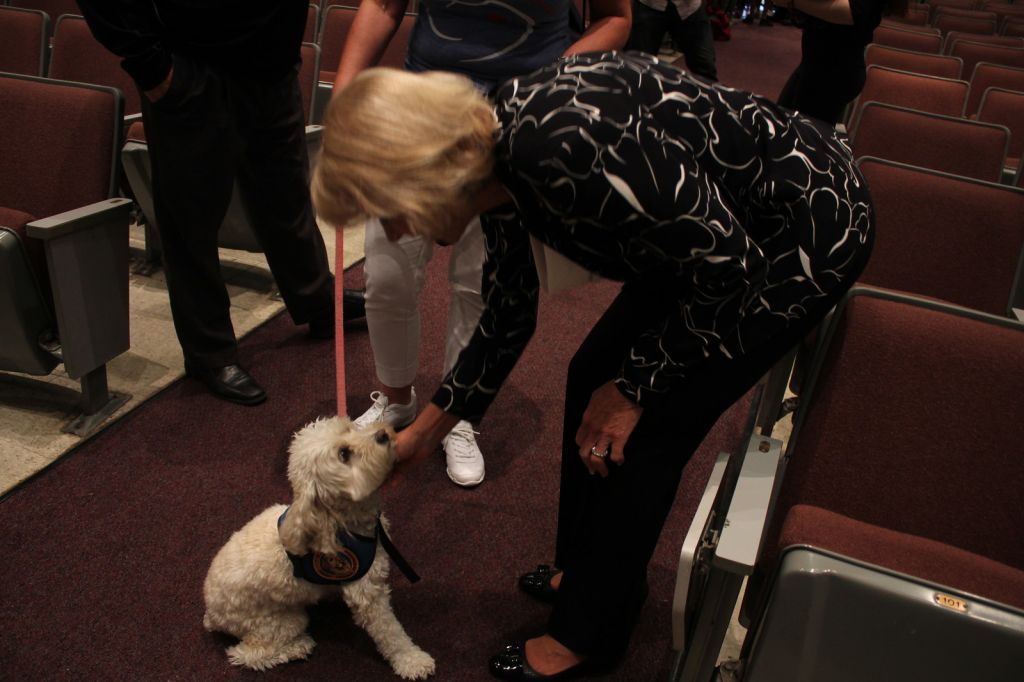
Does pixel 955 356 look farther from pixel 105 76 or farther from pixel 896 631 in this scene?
pixel 105 76

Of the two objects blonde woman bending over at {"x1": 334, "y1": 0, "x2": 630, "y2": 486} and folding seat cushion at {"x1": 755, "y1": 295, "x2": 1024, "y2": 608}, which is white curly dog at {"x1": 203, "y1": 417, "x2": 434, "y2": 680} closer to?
blonde woman bending over at {"x1": 334, "y1": 0, "x2": 630, "y2": 486}

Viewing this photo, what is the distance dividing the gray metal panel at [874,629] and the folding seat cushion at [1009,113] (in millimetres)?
3571

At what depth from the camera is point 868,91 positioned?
11.5ft

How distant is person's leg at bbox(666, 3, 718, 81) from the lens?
4445 millimetres

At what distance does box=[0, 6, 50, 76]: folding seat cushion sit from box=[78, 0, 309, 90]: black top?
1.58 m

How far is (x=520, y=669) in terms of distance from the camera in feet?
5.02

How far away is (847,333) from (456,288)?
1.00m

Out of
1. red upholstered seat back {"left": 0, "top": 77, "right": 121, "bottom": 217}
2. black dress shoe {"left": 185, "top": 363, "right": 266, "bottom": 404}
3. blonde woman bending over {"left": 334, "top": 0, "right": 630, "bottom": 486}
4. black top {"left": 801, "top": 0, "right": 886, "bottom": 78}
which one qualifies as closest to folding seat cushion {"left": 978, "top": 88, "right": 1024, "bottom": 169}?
black top {"left": 801, "top": 0, "right": 886, "bottom": 78}

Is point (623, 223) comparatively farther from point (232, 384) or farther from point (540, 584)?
point (232, 384)

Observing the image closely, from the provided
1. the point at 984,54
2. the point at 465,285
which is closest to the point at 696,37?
the point at 984,54

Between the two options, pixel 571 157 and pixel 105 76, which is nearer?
pixel 571 157

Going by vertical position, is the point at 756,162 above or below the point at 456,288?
above

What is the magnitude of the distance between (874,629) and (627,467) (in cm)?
49

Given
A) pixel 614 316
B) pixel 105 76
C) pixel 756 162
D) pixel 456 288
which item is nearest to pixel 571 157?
pixel 756 162
